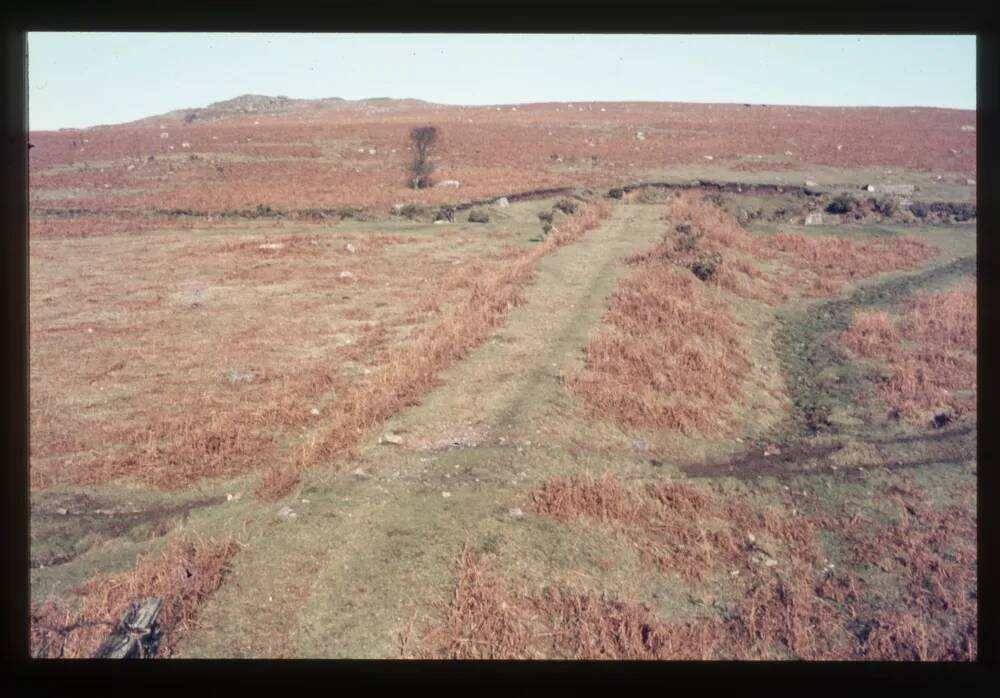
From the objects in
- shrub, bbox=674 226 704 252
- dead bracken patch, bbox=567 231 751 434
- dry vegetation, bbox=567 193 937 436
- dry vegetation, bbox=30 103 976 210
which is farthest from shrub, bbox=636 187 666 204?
dead bracken patch, bbox=567 231 751 434

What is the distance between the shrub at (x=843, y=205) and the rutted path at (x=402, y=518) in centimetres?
1398

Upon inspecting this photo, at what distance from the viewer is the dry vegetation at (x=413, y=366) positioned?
6480 mm

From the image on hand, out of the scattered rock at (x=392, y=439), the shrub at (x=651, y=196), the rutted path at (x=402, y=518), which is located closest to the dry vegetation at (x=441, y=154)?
the shrub at (x=651, y=196)

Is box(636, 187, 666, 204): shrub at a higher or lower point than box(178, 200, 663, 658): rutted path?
higher

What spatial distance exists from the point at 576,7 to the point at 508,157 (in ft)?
86.2

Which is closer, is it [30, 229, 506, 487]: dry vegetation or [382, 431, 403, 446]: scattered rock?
[382, 431, 403, 446]: scattered rock

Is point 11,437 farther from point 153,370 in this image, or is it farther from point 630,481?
point 153,370

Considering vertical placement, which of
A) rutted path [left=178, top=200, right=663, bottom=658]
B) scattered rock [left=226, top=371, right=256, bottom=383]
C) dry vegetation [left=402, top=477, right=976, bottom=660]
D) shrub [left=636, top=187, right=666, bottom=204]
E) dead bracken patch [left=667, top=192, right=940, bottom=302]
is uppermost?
shrub [left=636, top=187, right=666, bottom=204]

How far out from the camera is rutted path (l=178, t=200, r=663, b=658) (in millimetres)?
4371

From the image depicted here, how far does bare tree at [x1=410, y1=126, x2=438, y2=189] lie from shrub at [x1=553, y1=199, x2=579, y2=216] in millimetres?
6018

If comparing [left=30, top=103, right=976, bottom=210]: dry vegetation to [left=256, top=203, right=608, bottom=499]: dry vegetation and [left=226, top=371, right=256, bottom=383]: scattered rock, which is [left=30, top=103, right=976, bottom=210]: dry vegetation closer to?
[left=256, top=203, right=608, bottom=499]: dry vegetation

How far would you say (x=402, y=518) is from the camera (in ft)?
17.8

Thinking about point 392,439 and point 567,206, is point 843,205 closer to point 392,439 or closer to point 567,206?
point 567,206

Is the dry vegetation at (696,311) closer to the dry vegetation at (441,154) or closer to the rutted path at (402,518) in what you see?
the rutted path at (402,518)
